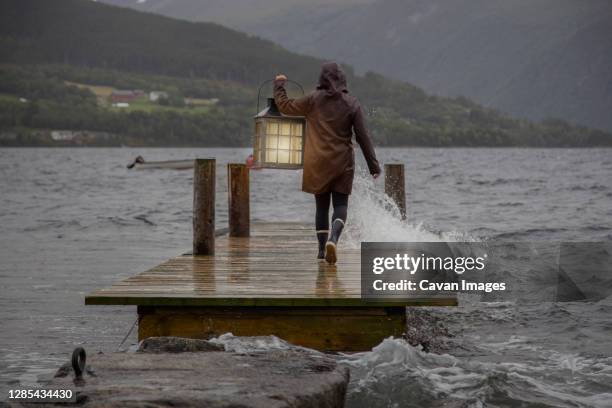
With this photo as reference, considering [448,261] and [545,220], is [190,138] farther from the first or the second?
[448,261]

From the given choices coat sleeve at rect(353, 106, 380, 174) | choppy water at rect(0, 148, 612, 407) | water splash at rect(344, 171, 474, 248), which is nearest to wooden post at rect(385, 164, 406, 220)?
water splash at rect(344, 171, 474, 248)

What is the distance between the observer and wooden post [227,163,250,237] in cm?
1477

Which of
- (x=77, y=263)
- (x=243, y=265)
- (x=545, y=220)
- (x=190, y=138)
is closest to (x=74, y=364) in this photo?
(x=243, y=265)

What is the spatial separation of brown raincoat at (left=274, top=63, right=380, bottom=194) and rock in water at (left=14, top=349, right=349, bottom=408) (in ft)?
11.5

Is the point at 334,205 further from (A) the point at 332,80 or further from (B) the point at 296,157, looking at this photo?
(A) the point at 332,80

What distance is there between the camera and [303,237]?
14.7 meters

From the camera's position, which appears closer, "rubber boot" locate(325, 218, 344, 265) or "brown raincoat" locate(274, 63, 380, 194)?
"brown raincoat" locate(274, 63, 380, 194)

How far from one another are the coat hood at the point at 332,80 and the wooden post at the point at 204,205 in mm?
1819

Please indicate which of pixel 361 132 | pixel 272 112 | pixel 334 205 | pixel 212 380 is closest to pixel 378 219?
pixel 272 112

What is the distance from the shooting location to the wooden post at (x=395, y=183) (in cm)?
1648

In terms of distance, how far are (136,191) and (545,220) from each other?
101 feet

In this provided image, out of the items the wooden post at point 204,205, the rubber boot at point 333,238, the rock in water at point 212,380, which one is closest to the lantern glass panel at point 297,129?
the wooden post at point 204,205

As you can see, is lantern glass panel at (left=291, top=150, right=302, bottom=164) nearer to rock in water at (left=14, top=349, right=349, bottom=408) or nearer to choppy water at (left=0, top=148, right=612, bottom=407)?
choppy water at (left=0, top=148, right=612, bottom=407)

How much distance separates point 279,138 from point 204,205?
1197 millimetres
